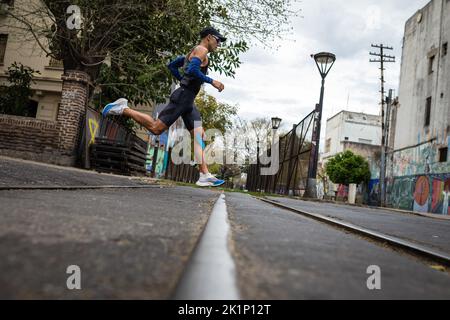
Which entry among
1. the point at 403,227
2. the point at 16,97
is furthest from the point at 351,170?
the point at 403,227

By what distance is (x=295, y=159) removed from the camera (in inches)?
525

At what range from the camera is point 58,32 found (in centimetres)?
1063

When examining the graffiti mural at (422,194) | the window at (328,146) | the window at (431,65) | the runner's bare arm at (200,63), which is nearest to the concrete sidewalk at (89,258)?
the runner's bare arm at (200,63)

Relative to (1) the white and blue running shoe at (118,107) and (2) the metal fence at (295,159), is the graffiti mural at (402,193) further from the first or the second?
(1) the white and blue running shoe at (118,107)

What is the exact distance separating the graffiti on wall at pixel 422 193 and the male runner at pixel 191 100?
17175 mm

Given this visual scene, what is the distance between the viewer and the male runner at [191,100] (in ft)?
14.6

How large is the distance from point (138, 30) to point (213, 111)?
1919 cm

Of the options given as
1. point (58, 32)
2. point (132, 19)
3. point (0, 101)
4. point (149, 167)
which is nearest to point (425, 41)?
point (149, 167)

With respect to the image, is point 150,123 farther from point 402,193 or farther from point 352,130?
point 352,130

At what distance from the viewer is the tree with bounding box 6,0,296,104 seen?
32.6 ft

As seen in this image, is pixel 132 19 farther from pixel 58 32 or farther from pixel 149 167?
pixel 149 167

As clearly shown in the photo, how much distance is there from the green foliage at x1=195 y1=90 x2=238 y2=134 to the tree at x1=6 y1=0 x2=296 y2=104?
16381 millimetres
